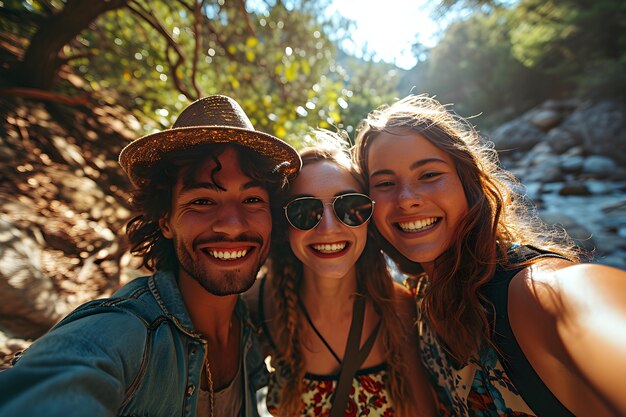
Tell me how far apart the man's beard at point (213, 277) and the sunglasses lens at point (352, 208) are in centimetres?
73

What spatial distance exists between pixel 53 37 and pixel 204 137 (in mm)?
4635

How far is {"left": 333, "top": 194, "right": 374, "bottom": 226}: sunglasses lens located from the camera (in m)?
1.96

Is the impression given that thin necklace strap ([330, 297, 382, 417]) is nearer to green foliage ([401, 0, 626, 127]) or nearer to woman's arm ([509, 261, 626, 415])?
woman's arm ([509, 261, 626, 415])

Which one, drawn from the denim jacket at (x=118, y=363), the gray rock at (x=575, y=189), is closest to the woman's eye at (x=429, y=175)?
the denim jacket at (x=118, y=363)

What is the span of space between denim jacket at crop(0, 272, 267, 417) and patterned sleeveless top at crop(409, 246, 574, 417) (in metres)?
1.26

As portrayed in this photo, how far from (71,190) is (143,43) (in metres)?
3.28

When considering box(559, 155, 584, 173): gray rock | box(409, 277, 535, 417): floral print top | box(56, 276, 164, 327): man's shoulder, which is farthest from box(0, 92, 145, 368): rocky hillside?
box(559, 155, 584, 173): gray rock

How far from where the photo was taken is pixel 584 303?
1.06 meters

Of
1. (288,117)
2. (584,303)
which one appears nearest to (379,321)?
(584,303)

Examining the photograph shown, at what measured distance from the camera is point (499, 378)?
4.74ft

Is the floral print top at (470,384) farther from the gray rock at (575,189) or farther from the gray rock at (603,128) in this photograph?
the gray rock at (603,128)

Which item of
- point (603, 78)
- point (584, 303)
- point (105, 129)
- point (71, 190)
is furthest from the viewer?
point (603, 78)

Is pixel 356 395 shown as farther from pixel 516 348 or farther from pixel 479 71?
pixel 479 71

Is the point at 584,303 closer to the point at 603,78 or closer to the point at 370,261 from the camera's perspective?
the point at 370,261
